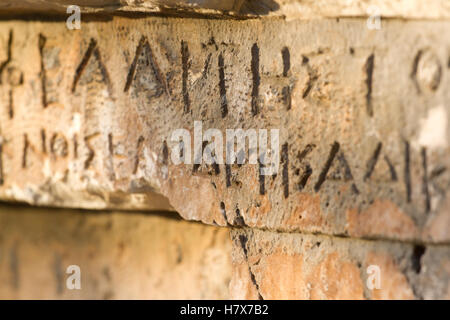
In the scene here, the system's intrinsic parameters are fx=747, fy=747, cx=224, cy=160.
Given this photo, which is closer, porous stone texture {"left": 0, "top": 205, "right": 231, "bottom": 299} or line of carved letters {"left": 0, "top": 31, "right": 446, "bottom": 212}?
line of carved letters {"left": 0, "top": 31, "right": 446, "bottom": 212}

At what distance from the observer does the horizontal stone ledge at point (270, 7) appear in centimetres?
142

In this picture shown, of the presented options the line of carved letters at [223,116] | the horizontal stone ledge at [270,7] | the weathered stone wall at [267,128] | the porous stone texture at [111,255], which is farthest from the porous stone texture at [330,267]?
the horizontal stone ledge at [270,7]

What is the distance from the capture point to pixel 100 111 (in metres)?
1.93

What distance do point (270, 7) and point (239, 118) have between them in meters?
0.26

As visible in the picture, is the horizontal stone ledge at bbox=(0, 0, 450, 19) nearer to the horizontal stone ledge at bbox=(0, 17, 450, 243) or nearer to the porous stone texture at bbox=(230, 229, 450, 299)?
the horizontal stone ledge at bbox=(0, 17, 450, 243)

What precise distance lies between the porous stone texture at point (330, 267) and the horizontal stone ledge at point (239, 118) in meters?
0.04

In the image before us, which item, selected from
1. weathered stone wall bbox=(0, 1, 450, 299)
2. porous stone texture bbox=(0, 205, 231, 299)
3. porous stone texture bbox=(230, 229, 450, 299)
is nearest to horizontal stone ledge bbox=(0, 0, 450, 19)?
weathered stone wall bbox=(0, 1, 450, 299)

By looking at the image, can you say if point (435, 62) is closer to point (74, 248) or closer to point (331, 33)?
point (331, 33)

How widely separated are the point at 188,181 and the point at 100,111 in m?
0.33

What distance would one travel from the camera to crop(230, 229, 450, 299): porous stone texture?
1.48 meters

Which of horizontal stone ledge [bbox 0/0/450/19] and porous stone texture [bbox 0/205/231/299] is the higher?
horizontal stone ledge [bbox 0/0/450/19]

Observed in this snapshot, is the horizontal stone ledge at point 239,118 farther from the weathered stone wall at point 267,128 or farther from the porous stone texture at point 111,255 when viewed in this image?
the porous stone texture at point 111,255

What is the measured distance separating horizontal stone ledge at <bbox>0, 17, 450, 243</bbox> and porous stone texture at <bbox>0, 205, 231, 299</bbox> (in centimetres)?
21

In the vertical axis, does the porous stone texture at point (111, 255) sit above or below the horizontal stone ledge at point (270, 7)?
below
